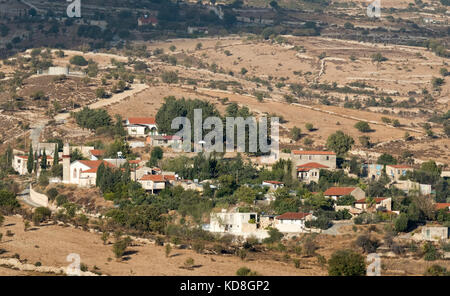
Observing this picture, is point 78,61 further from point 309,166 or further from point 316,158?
point 309,166

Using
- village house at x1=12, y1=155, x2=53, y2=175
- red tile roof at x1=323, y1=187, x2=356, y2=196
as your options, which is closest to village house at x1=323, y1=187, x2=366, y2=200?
red tile roof at x1=323, y1=187, x2=356, y2=196

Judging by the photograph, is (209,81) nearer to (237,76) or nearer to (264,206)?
(237,76)

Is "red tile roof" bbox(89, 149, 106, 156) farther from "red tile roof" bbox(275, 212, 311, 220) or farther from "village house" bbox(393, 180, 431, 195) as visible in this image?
"village house" bbox(393, 180, 431, 195)

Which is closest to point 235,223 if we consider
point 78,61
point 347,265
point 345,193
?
point 345,193

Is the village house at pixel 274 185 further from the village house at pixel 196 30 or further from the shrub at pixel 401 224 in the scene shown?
the village house at pixel 196 30

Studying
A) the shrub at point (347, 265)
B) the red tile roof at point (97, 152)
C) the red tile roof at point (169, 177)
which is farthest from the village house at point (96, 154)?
the shrub at point (347, 265)

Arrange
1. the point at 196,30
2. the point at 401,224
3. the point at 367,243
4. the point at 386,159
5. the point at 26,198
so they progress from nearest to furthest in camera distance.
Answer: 1. the point at 367,243
2. the point at 401,224
3. the point at 26,198
4. the point at 386,159
5. the point at 196,30
